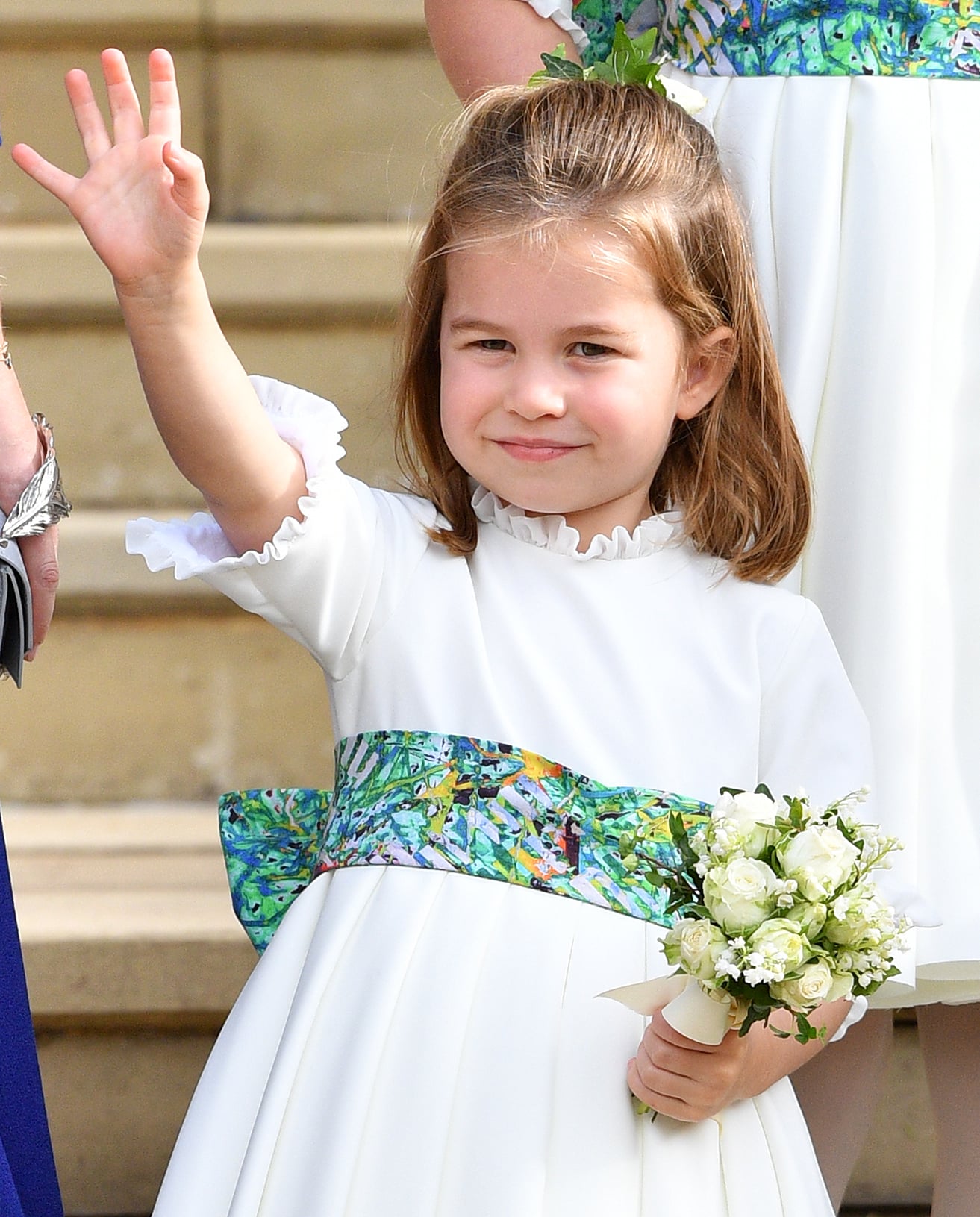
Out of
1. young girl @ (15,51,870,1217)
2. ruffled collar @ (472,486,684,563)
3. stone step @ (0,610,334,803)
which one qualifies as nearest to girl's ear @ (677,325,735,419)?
young girl @ (15,51,870,1217)

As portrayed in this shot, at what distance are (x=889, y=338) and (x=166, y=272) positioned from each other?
78cm

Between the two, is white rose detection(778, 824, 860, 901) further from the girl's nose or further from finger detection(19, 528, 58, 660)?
finger detection(19, 528, 58, 660)

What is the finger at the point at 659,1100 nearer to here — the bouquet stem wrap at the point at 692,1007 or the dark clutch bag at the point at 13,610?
the bouquet stem wrap at the point at 692,1007

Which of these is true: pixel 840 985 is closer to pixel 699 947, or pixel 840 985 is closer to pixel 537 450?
pixel 699 947

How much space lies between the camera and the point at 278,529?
138 centimetres

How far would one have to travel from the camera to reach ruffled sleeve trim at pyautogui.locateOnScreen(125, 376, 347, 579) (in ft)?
4.47

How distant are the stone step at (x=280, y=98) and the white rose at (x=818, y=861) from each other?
6.38 feet

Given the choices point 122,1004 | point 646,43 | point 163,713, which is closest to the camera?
point 646,43

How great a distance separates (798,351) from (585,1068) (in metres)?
0.78

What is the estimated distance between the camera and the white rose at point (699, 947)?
3.91ft

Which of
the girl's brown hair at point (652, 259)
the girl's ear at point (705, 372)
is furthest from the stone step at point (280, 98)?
the girl's ear at point (705, 372)

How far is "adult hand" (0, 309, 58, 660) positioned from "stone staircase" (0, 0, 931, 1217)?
0.82 m

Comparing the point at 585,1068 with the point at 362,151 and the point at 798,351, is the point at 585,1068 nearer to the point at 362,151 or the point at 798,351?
the point at 798,351

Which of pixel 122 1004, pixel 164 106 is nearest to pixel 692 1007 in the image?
pixel 164 106
